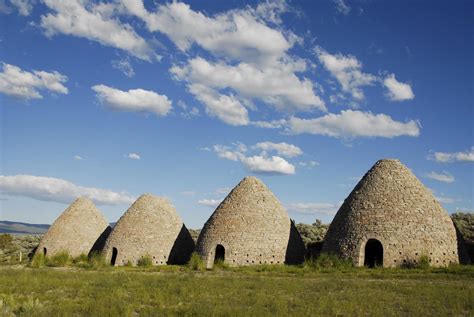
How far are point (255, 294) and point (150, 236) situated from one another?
460 inches

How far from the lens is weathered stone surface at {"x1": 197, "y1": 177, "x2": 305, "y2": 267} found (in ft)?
67.7

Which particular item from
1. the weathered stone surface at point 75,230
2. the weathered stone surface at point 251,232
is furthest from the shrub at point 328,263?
the weathered stone surface at point 75,230

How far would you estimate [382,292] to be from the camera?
12.8 meters

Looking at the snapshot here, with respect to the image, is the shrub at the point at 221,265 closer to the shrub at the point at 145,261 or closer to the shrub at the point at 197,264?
the shrub at the point at 197,264

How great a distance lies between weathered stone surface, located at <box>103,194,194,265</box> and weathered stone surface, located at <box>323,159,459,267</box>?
791cm

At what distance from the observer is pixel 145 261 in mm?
22297

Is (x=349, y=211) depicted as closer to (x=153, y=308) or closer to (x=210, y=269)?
(x=210, y=269)

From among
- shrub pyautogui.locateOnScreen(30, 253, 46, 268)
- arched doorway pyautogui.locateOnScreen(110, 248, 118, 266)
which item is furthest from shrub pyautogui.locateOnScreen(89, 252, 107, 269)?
shrub pyautogui.locateOnScreen(30, 253, 46, 268)

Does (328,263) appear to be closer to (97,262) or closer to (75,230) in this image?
(97,262)

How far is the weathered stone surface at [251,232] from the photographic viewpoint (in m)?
20.6

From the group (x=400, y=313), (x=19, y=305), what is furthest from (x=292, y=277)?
(x=19, y=305)

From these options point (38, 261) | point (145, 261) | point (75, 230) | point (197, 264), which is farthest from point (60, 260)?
point (197, 264)

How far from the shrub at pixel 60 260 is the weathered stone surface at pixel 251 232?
7569 millimetres

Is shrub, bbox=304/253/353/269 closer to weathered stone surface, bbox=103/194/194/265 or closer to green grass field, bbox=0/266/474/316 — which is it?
green grass field, bbox=0/266/474/316
